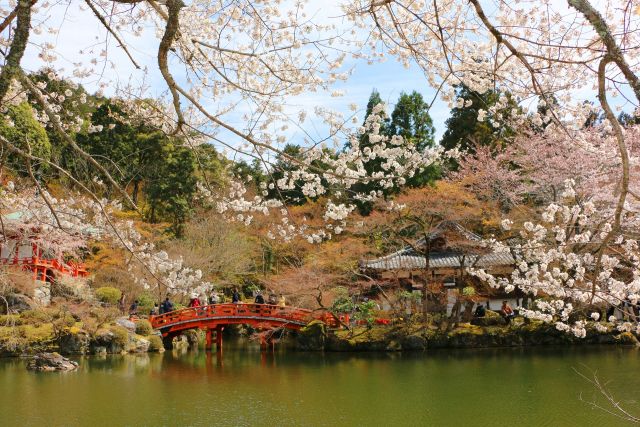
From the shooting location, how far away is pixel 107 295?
1516cm

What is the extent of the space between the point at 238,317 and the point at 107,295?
3.40 metres

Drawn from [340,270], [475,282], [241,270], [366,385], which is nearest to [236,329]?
[241,270]

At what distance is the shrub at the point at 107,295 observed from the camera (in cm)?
1515

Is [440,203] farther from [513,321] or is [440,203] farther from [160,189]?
[160,189]

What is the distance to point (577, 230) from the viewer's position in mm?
12516

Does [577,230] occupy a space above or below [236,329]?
above

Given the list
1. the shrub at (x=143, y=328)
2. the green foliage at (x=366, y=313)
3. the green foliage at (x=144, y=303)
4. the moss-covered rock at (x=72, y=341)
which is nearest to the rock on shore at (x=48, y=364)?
the moss-covered rock at (x=72, y=341)

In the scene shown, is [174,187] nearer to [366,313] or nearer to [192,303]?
[192,303]

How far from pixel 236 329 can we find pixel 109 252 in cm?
657

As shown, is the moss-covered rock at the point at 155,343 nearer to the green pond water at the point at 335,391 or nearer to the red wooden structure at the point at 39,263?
the green pond water at the point at 335,391

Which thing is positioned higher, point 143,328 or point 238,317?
point 238,317

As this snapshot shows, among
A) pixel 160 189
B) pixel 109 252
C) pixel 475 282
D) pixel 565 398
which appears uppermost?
pixel 160 189

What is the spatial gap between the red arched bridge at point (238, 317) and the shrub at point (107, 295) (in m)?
1.09

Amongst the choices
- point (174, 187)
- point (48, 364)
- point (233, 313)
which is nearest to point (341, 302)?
point (233, 313)
